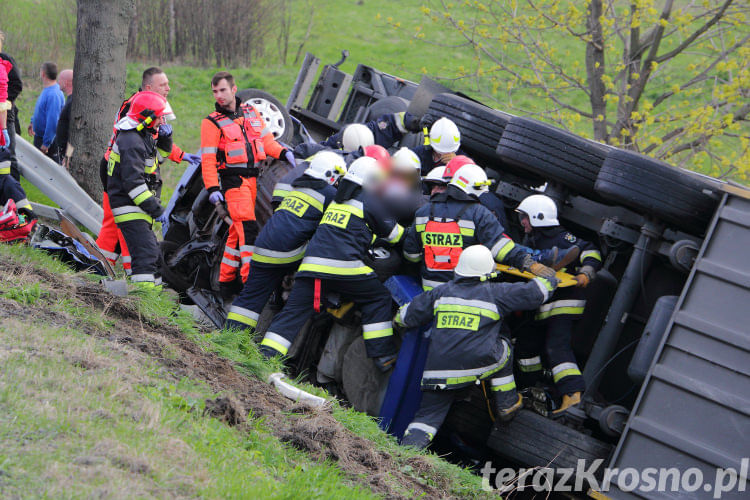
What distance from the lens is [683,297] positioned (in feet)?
13.9

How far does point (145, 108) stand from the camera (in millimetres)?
5645

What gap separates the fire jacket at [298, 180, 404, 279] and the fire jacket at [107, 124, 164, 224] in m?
1.27

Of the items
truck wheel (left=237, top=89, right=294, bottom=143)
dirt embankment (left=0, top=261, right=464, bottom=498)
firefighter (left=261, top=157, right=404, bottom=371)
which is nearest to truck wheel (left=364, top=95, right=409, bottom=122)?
truck wheel (left=237, top=89, right=294, bottom=143)

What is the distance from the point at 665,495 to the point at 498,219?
252cm

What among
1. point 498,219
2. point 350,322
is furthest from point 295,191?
point 498,219

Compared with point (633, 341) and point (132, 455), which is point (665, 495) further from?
point (132, 455)

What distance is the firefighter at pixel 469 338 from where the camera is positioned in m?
4.89

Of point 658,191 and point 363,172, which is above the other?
point 658,191

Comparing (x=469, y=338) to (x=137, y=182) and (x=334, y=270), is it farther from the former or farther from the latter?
(x=137, y=182)

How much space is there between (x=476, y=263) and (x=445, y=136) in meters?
1.68

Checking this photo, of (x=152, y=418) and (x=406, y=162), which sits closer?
(x=152, y=418)

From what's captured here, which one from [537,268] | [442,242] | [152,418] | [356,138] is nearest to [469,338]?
[537,268]

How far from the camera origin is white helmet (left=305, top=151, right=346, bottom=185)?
5.76m

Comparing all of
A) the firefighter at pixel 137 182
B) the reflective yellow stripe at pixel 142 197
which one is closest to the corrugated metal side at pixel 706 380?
the firefighter at pixel 137 182
